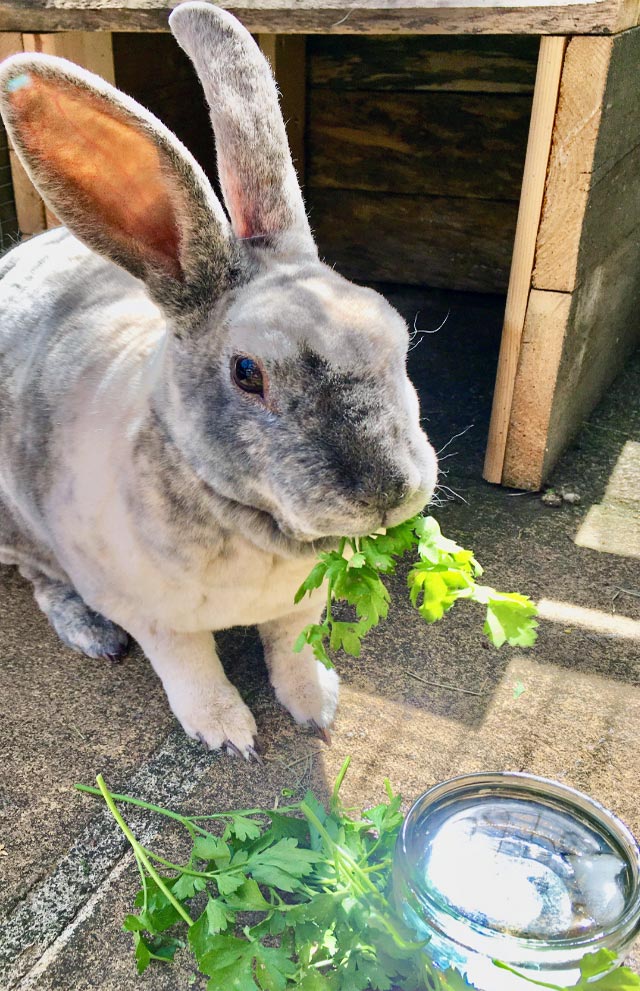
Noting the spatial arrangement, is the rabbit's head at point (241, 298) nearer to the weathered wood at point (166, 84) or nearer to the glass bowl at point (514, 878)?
the glass bowl at point (514, 878)

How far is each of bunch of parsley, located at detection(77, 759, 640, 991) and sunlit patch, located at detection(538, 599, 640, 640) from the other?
2.83 ft

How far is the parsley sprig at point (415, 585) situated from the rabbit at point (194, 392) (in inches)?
4.2

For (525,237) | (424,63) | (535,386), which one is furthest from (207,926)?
(424,63)

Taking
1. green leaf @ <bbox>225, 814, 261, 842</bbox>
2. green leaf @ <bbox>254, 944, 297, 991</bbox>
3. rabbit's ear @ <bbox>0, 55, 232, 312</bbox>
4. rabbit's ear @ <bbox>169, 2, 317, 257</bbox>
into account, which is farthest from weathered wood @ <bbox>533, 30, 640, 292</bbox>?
green leaf @ <bbox>254, 944, 297, 991</bbox>

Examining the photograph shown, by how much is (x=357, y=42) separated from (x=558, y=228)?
211cm

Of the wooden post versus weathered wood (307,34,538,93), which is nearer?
the wooden post

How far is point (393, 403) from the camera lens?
1610mm

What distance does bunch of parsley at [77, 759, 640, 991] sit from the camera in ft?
4.84

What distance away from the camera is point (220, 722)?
211cm

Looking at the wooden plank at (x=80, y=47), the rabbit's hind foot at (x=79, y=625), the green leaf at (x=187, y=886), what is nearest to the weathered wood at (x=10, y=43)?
the wooden plank at (x=80, y=47)

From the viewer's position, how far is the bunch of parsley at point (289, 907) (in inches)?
58.1

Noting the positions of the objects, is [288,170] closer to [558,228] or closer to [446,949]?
[558,228]

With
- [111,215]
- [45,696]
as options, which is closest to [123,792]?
[45,696]

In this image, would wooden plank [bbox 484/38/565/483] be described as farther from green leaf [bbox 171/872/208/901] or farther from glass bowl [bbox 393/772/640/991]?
green leaf [bbox 171/872/208/901]
